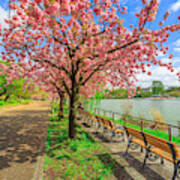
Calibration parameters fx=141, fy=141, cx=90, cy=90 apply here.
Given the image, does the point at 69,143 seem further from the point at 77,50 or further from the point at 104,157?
the point at 77,50

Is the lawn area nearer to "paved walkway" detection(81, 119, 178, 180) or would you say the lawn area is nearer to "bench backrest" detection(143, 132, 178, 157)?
"paved walkway" detection(81, 119, 178, 180)

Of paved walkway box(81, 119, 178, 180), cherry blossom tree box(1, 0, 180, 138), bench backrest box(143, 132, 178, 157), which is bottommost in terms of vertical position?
paved walkway box(81, 119, 178, 180)

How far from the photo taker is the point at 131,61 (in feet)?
21.8

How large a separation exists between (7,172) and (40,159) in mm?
989

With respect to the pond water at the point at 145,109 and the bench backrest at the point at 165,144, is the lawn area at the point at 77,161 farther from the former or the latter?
the pond water at the point at 145,109

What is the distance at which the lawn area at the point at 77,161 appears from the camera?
3844 mm

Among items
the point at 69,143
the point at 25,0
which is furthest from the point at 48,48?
the point at 69,143

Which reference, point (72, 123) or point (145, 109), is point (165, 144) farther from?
point (145, 109)

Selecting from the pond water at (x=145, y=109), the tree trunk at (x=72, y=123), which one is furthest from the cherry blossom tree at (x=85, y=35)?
the pond water at (x=145, y=109)

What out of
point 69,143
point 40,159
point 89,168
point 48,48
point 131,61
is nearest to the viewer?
point 89,168

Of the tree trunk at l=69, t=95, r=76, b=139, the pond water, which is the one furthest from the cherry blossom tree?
the pond water

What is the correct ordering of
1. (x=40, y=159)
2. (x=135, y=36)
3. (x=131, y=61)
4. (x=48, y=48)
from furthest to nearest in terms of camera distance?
(x=48, y=48) < (x=131, y=61) < (x=135, y=36) < (x=40, y=159)

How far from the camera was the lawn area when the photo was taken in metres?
3.84

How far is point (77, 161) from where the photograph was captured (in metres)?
4.63
